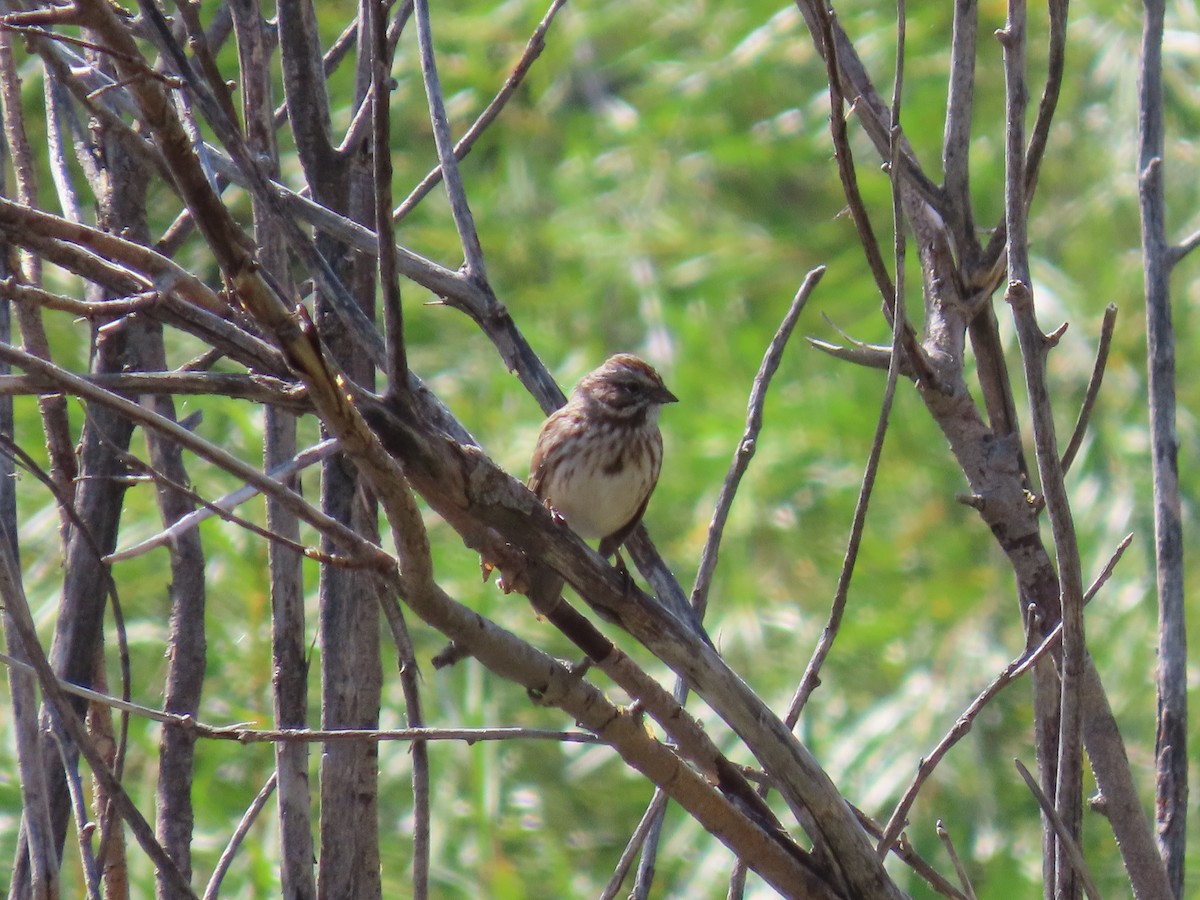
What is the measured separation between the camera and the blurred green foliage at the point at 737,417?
6.64 meters

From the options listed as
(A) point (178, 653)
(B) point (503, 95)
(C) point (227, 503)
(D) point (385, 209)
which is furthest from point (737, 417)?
(D) point (385, 209)

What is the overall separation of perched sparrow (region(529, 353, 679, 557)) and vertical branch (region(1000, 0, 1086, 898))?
6.27 feet

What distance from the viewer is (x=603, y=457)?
4211mm

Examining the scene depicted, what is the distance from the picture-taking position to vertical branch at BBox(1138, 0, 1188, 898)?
2.47 m

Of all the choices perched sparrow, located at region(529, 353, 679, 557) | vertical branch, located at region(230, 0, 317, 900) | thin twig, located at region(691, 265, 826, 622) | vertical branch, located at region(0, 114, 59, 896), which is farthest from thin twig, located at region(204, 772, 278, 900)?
perched sparrow, located at region(529, 353, 679, 557)

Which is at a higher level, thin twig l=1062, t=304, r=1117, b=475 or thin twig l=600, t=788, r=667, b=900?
thin twig l=1062, t=304, r=1117, b=475

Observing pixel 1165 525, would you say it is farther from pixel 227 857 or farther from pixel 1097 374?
pixel 227 857

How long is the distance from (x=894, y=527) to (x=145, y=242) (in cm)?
668

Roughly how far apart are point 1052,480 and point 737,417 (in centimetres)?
650

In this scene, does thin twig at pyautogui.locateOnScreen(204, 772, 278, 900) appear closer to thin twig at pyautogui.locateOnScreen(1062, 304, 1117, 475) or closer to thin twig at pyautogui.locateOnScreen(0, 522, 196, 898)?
thin twig at pyautogui.locateOnScreen(0, 522, 196, 898)

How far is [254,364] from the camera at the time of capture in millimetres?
1700

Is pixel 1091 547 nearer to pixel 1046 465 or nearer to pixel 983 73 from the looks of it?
pixel 983 73

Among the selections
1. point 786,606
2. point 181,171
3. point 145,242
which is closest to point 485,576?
point 145,242

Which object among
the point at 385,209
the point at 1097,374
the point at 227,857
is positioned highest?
the point at 1097,374
